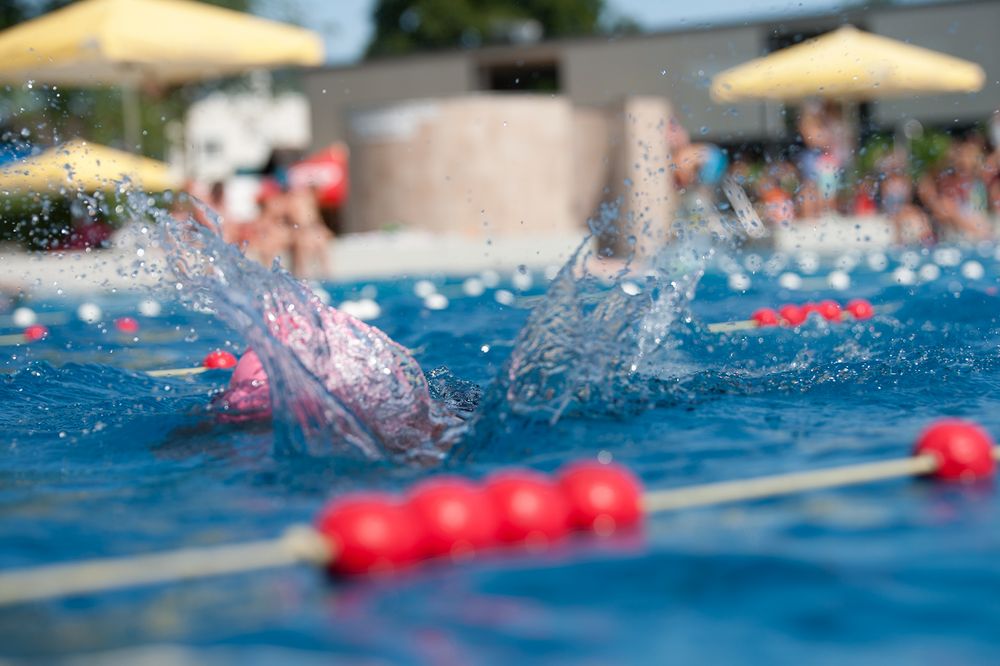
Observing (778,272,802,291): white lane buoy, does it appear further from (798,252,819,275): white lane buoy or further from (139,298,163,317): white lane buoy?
(139,298,163,317): white lane buoy

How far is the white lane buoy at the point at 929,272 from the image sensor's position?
11.0 m

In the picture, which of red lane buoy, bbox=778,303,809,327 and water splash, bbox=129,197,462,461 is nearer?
water splash, bbox=129,197,462,461

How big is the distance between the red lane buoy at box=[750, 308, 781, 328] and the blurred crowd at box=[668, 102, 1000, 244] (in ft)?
22.4

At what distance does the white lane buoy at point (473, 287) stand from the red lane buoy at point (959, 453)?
7226 mm

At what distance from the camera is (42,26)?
13.0 m

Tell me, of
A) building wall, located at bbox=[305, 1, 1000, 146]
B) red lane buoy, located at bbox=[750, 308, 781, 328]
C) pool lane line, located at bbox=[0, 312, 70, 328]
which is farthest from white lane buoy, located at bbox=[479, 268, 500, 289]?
building wall, located at bbox=[305, 1, 1000, 146]

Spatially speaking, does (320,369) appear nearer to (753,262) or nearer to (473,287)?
(473,287)

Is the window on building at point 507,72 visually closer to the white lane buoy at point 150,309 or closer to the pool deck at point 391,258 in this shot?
the pool deck at point 391,258

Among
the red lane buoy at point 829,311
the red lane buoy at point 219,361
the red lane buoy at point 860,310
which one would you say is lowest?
the red lane buoy at point 860,310

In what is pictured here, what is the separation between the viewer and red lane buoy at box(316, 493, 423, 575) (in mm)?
2959

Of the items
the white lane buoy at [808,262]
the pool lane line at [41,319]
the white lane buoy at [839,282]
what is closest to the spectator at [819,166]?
the white lane buoy at [808,262]

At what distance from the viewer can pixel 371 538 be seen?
9.71ft

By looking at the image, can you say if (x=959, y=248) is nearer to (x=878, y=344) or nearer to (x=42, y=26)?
(x=878, y=344)

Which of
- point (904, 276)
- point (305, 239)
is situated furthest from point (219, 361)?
point (904, 276)
